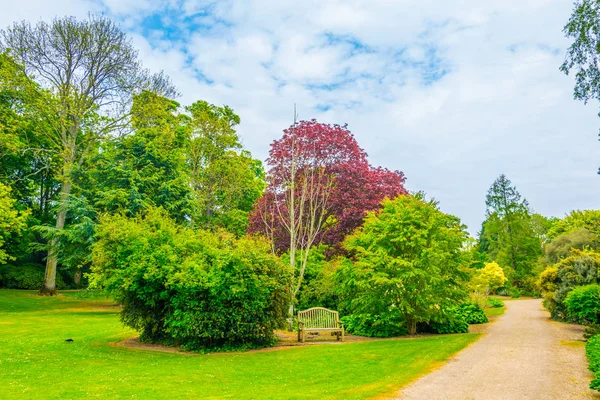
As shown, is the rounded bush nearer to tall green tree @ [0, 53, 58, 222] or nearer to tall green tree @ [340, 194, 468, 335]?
tall green tree @ [0, 53, 58, 222]

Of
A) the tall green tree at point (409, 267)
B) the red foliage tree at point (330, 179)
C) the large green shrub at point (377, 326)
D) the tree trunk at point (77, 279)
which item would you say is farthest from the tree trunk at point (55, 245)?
the tall green tree at point (409, 267)

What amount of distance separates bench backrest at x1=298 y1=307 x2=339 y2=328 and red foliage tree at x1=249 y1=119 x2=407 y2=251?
23.4 ft

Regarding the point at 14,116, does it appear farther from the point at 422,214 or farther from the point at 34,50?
the point at 422,214

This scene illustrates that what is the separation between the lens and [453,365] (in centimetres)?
936

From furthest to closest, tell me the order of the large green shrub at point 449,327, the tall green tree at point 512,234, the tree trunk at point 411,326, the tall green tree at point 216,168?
the tall green tree at point 512,234 < the tall green tree at point 216,168 < the large green shrub at point 449,327 < the tree trunk at point 411,326

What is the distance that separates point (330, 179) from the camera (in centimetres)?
2147

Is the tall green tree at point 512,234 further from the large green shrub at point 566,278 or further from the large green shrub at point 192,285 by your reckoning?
the large green shrub at point 192,285

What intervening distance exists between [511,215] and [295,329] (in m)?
41.9

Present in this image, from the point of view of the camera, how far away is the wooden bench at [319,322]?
13398mm

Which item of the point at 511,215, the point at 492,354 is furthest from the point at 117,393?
the point at 511,215

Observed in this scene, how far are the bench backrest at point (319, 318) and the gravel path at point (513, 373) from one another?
4432 mm

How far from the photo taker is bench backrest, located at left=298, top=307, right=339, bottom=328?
1383 cm

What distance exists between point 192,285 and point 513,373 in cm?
790

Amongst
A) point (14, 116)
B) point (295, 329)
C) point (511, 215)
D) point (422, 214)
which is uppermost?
point (14, 116)
